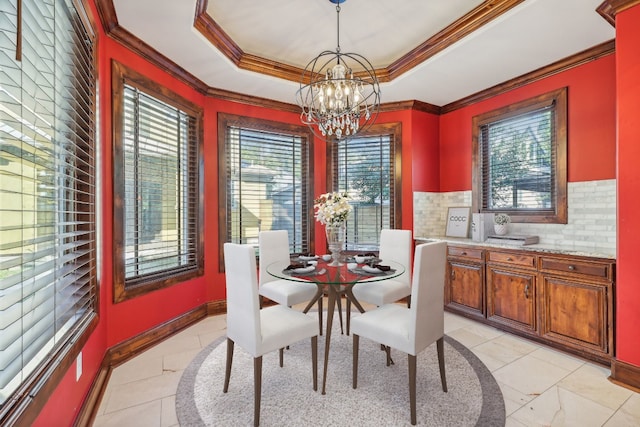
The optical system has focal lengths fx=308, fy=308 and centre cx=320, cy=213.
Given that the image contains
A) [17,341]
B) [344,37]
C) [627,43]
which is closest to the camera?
[17,341]

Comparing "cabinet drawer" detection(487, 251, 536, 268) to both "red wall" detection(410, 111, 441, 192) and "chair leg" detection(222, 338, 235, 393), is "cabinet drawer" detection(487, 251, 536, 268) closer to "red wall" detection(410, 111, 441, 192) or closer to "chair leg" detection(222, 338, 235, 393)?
"red wall" detection(410, 111, 441, 192)

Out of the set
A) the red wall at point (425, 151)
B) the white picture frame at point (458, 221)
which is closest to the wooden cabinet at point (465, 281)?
the white picture frame at point (458, 221)

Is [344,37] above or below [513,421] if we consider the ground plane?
above

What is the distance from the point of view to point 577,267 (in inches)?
102

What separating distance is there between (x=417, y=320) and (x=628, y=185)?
6.06 feet

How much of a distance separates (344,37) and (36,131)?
8.48 ft

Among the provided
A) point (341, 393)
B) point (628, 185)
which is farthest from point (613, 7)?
point (341, 393)

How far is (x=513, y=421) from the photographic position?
186 centimetres

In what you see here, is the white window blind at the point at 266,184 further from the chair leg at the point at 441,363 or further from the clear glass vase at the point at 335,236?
the chair leg at the point at 441,363

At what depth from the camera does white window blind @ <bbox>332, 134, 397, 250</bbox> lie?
4254 millimetres

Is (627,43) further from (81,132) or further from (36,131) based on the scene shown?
(81,132)

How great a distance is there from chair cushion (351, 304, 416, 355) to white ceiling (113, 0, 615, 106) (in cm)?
243

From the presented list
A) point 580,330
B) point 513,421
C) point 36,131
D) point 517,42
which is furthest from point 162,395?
point 517,42

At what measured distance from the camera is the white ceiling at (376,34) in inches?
93.5
